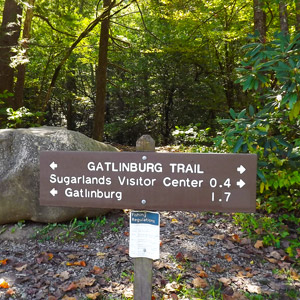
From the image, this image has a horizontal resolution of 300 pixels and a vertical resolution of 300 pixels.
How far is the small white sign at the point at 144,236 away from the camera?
226 centimetres

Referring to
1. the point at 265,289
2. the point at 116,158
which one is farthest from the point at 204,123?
the point at 116,158

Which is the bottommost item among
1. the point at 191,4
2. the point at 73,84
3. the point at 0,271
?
the point at 0,271

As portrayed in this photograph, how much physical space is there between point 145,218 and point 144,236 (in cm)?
12

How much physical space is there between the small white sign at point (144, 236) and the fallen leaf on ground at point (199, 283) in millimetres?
1177

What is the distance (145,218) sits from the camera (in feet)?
7.41

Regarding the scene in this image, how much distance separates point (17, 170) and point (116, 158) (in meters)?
2.60

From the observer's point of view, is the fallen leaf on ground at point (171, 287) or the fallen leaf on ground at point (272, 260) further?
the fallen leaf on ground at point (272, 260)

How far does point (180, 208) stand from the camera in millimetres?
2102

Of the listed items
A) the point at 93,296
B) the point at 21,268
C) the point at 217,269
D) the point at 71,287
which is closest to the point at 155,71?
the point at 217,269

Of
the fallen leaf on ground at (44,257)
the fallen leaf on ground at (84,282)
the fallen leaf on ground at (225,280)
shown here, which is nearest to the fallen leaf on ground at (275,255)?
the fallen leaf on ground at (225,280)

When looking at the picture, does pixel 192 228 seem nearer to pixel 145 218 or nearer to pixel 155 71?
pixel 145 218

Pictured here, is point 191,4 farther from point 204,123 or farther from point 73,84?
point 73,84

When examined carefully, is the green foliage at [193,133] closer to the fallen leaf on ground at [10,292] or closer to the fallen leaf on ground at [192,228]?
the fallen leaf on ground at [192,228]

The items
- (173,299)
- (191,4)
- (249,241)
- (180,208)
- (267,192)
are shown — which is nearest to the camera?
(180,208)
